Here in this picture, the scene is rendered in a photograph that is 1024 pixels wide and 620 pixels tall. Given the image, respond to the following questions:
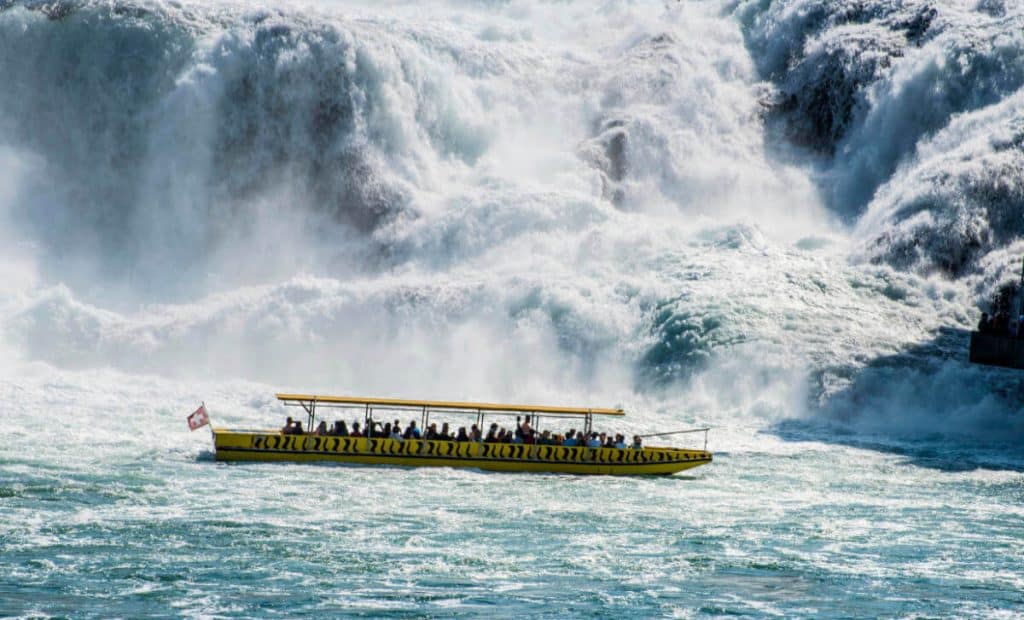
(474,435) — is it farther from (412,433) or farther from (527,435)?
(412,433)

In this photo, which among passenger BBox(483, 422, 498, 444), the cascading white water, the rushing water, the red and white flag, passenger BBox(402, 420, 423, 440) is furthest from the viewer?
the cascading white water

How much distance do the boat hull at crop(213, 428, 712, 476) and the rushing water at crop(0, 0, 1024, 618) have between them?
0.80 m

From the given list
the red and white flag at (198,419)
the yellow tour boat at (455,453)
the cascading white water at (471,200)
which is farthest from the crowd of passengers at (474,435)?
the cascading white water at (471,200)

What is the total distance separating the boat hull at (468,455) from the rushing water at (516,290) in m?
0.80

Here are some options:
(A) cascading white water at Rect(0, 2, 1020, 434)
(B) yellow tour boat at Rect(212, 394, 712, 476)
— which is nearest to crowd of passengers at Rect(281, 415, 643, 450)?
(B) yellow tour boat at Rect(212, 394, 712, 476)

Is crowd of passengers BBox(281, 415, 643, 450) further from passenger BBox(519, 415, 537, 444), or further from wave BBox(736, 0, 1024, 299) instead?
wave BBox(736, 0, 1024, 299)

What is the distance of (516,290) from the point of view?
5909 centimetres

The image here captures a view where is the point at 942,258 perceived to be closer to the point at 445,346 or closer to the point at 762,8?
the point at 445,346

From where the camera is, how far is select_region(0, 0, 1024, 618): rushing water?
3117cm

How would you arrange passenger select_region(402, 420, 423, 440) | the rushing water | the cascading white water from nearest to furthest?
the rushing water → passenger select_region(402, 420, 423, 440) → the cascading white water

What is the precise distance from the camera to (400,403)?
42.6m

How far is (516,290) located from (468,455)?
17.3 meters

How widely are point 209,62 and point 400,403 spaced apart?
3072cm

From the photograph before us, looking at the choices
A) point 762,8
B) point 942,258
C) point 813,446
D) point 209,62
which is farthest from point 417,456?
point 762,8
